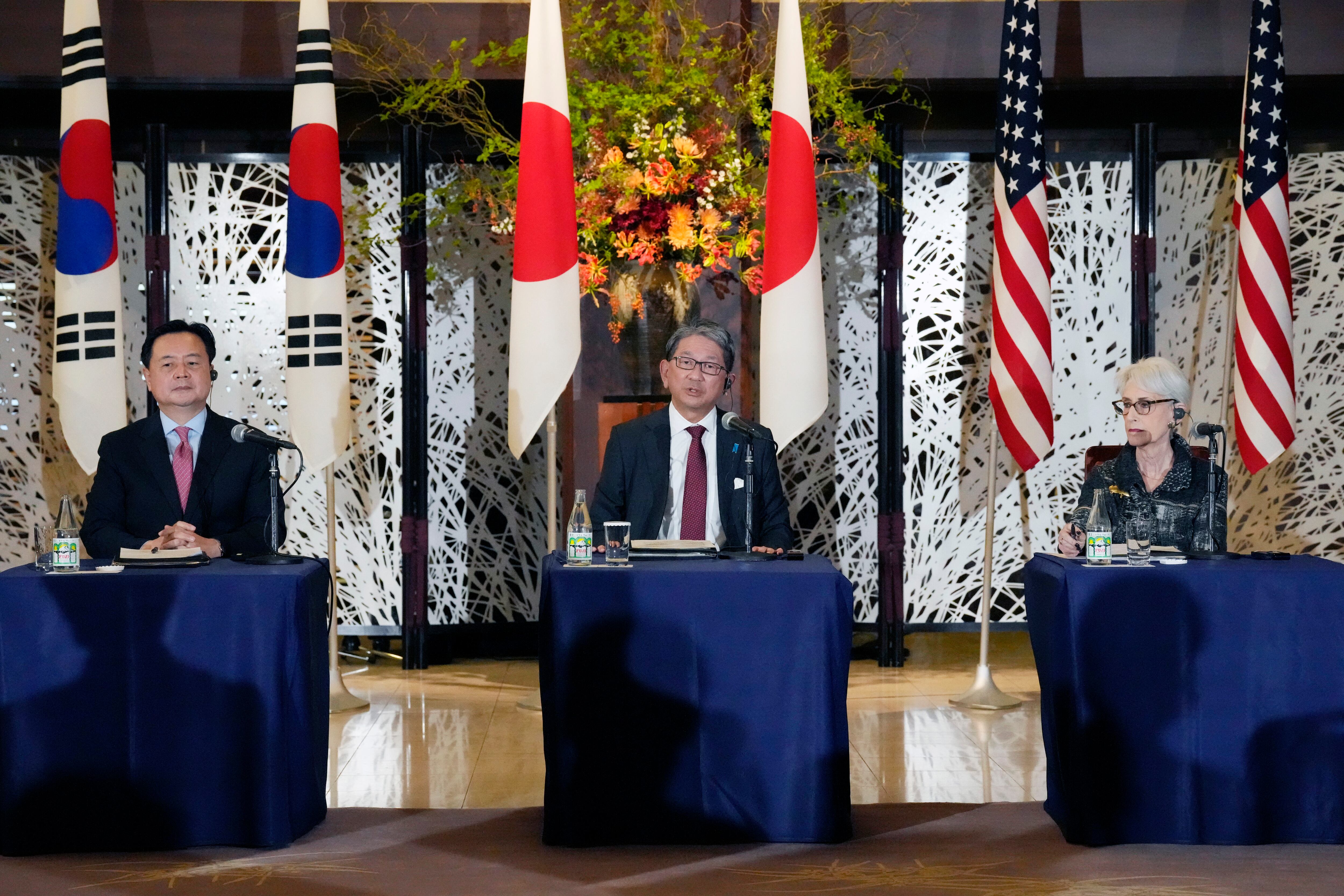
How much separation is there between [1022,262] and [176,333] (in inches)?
132

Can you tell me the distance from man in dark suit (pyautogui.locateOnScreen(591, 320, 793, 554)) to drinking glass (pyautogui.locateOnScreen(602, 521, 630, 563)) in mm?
467

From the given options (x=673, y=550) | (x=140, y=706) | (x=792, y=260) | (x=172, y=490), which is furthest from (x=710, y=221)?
(x=140, y=706)

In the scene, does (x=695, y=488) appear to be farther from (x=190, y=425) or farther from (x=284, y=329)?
(x=284, y=329)

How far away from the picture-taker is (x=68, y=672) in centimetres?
328

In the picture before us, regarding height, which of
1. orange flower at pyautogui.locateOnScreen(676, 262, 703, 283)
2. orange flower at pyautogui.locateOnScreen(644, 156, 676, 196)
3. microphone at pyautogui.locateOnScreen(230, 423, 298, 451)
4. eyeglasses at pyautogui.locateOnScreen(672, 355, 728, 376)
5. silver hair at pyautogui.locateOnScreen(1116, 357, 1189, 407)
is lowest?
microphone at pyautogui.locateOnScreen(230, 423, 298, 451)

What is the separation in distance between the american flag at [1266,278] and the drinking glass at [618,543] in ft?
10.8

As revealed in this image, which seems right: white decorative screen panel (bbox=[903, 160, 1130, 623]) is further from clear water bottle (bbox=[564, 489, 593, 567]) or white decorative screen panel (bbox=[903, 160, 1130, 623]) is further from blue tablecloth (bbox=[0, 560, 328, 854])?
blue tablecloth (bbox=[0, 560, 328, 854])

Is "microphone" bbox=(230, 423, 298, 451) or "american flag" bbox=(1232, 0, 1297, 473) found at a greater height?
"american flag" bbox=(1232, 0, 1297, 473)

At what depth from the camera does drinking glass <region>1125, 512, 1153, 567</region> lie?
3469 millimetres

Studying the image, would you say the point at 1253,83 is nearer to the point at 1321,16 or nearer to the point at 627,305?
the point at 1321,16

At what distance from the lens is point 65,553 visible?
339 cm

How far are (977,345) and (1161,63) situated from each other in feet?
5.11

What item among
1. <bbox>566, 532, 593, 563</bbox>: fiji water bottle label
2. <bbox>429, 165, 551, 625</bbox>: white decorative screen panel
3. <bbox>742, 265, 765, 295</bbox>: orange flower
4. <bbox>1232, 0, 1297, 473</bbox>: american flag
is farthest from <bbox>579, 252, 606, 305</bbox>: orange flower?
<bbox>1232, 0, 1297, 473</bbox>: american flag

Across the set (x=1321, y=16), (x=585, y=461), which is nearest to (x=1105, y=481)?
(x=585, y=461)
